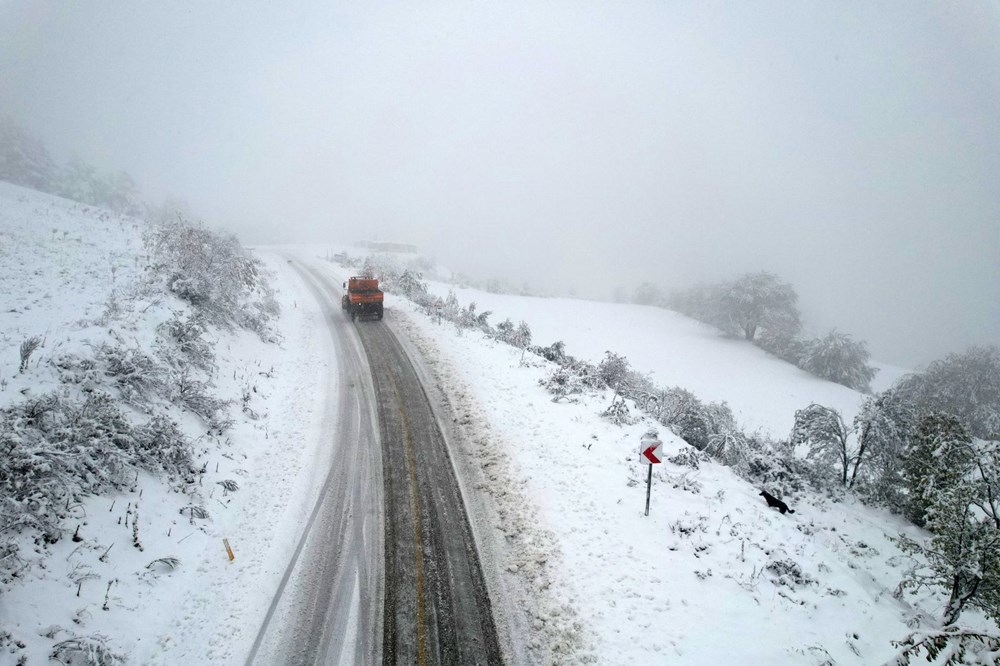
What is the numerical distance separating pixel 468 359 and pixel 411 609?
11390 mm

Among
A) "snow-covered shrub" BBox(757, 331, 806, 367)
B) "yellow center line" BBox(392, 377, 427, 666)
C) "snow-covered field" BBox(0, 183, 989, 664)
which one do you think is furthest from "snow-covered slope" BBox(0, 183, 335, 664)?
"snow-covered shrub" BBox(757, 331, 806, 367)

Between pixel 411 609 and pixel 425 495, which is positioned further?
pixel 425 495

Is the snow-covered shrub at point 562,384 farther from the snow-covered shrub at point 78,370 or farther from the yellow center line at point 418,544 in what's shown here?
the snow-covered shrub at point 78,370

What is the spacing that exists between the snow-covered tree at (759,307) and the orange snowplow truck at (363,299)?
39.7 metres

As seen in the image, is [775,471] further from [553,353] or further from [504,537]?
[553,353]

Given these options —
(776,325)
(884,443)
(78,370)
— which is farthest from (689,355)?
(78,370)

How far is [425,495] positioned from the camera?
9.21m

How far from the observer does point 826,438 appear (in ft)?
45.6

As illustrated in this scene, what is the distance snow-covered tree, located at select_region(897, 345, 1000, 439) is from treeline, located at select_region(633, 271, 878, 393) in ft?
14.3

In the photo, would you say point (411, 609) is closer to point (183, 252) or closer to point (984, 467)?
point (984, 467)

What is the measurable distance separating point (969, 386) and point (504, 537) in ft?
116

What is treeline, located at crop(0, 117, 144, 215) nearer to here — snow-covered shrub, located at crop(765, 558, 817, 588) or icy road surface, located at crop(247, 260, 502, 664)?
icy road surface, located at crop(247, 260, 502, 664)

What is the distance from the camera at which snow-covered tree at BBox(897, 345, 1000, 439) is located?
2394 cm

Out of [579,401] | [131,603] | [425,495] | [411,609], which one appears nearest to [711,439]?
[579,401]
